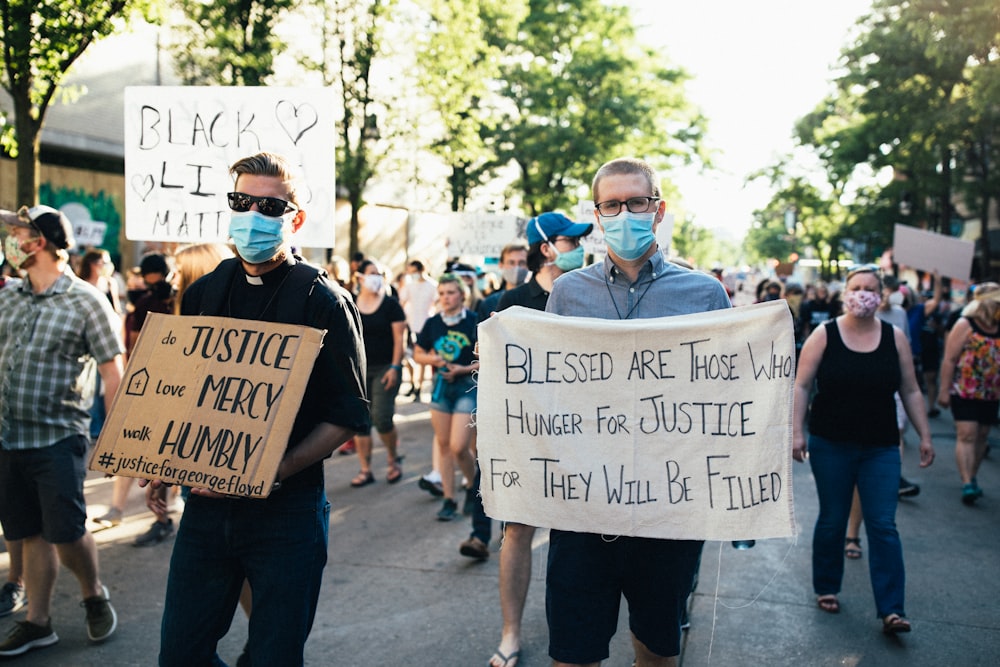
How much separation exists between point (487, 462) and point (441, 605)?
2.44 metres

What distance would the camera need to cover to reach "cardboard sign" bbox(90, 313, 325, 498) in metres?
2.73

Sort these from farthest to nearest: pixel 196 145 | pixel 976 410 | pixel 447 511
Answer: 1. pixel 976 410
2. pixel 447 511
3. pixel 196 145

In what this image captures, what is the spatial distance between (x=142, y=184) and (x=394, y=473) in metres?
3.74

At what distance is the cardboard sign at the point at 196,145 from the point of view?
5.48 metres

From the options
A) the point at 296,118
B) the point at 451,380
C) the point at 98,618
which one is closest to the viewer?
the point at 98,618

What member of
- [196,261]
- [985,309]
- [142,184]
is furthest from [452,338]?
[985,309]

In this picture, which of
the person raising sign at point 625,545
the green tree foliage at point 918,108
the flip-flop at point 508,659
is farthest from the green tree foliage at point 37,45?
the green tree foliage at point 918,108

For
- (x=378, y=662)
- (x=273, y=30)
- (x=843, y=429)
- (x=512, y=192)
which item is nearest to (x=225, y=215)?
(x=378, y=662)

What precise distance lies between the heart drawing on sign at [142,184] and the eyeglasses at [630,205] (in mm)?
3522

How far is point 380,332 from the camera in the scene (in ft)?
27.3

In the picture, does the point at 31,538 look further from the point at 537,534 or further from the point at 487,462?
the point at 537,534

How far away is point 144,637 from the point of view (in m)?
4.60

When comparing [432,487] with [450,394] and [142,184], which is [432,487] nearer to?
[450,394]

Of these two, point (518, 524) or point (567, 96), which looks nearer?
point (518, 524)
